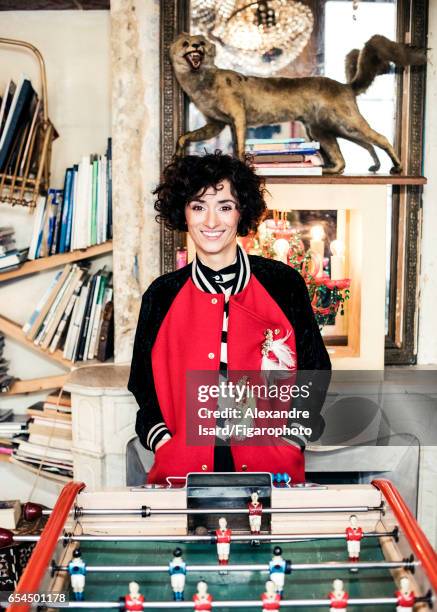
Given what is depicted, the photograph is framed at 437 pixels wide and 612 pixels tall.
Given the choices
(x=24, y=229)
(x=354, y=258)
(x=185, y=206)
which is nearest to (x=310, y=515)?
(x=185, y=206)

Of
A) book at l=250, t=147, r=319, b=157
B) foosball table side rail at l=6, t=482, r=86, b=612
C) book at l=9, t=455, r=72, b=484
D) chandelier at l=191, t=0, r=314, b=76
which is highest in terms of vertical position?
chandelier at l=191, t=0, r=314, b=76

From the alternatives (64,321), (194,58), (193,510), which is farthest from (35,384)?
(193,510)

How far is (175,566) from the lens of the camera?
1.54 m

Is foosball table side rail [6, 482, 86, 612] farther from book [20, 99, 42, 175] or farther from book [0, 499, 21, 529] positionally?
book [20, 99, 42, 175]

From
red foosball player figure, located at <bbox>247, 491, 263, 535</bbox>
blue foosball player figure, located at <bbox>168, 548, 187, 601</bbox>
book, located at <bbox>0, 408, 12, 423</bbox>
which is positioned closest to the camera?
blue foosball player figure, located at <bbox>168, 548, 187, 601</bbox>

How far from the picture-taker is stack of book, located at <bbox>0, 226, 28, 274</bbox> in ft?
11.5

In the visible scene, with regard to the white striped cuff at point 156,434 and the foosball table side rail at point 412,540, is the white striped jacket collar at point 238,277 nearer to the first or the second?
the white striped cuff at point 156,434

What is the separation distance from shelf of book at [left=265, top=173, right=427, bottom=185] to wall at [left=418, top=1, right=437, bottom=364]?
17cm

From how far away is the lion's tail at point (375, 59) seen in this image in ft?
10.1

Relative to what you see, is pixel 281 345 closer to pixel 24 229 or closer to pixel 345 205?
pixel 345 205

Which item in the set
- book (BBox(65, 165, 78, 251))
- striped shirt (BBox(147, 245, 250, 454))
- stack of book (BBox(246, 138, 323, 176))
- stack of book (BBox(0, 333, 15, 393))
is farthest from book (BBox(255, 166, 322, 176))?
stack of book (BBox(0, 333, 15, 393))

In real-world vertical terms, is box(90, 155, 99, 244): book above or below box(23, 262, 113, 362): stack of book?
above

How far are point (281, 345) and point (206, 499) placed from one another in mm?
688

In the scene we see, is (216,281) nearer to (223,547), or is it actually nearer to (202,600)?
(223,547)
